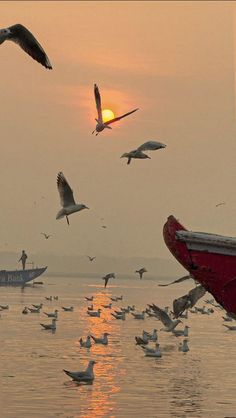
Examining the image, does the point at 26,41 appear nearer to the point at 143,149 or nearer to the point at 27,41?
the point at 27,41

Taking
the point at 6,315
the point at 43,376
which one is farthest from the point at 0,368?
the point at 6,315

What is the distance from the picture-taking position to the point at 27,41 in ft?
81.0

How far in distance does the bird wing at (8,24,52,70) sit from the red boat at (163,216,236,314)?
556 centimetres

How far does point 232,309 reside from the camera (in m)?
21.4

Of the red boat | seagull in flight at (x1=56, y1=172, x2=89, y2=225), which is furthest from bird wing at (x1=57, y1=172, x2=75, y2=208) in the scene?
the red boat

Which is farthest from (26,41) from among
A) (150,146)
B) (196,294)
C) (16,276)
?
(16,276)

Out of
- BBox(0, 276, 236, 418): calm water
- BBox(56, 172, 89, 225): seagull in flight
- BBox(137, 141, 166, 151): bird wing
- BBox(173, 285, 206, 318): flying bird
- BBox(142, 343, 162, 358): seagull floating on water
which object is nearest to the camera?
BBox(0, 276, 236, 418): calm water

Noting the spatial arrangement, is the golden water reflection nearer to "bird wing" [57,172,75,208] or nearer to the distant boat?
"bird wing" [57,172,75,208]

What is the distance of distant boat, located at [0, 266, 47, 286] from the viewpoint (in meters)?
164

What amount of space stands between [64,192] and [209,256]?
1205 cm

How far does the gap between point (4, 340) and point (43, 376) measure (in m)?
14.1

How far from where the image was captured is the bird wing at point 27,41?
967 inches

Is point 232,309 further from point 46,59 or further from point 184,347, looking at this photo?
point 184,347

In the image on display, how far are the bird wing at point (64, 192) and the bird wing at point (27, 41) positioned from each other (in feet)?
27.1
